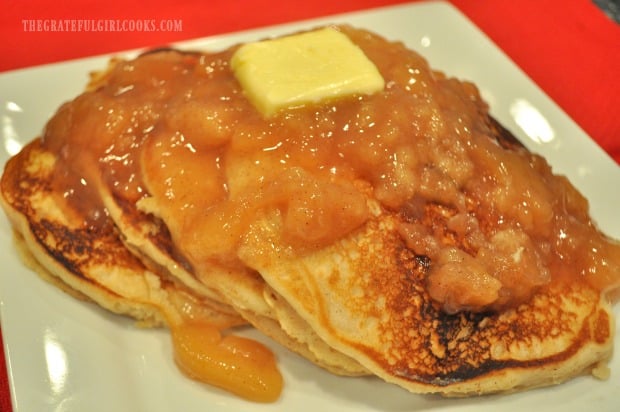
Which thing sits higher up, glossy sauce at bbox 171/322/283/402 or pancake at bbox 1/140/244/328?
glossy sauce at bbox 171/322/283/402

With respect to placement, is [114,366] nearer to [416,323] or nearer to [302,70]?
[416,323]

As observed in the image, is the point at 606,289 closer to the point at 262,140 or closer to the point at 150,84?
the point at 262,140

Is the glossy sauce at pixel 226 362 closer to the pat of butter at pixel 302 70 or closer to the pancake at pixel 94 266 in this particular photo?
the pancake at pixel 94 266

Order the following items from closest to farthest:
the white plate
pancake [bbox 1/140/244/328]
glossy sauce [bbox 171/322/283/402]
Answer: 1. the white plate
2. glossy sauce [bbox 171/322/283/402]
3. pancake [bbox 1/140/244/328]

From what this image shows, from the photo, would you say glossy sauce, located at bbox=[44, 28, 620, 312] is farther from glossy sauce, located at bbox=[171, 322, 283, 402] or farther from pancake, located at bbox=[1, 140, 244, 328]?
glossy sauce, located at bbox=[171, 322, 283, 402]

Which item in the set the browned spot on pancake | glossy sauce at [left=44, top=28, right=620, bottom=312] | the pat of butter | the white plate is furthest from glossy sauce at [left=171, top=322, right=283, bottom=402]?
the browned spot on pancake

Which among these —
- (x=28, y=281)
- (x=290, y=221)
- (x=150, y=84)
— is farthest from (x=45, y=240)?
(x=290, y=221)
